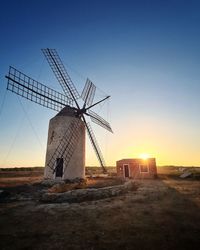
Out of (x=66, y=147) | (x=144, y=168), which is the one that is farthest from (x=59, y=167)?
(x=144, y=168)

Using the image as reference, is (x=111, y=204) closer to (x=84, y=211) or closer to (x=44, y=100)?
(x=84, y=211)

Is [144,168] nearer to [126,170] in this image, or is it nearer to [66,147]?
[126,170]

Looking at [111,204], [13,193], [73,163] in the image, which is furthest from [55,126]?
[111,204]

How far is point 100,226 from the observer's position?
699 cm

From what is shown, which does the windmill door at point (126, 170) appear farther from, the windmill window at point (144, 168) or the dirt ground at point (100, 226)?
the dirt ground at point (100, 226)

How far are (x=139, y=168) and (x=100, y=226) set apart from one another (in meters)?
25.5

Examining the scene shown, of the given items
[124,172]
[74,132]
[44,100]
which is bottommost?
[124,172]

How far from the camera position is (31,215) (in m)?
8.45

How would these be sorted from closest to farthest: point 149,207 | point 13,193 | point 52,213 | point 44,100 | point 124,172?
1. point 52,213
2. point 149,207
3. point 13,193
4. point 44,100
5. point 124,172

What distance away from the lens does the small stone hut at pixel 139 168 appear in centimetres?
3072

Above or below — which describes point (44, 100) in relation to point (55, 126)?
above

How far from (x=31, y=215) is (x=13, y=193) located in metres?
6.43

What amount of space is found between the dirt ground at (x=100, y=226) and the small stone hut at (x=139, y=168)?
21.0 m

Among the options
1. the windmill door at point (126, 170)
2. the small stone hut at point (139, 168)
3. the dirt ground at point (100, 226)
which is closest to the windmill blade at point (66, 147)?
the dirt ground at point (100, 226)
